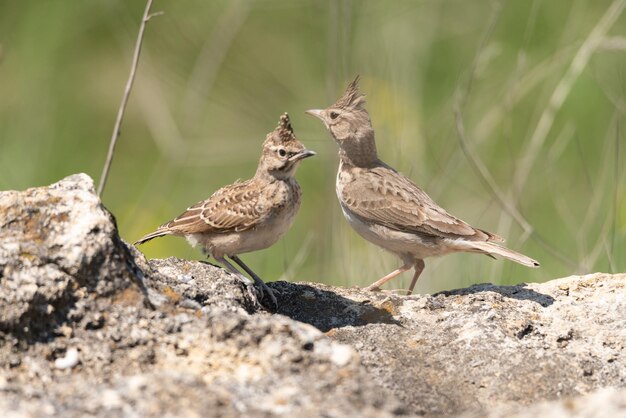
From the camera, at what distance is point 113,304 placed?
349 cm

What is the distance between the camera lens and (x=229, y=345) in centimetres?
326

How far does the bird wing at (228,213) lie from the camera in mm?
5969

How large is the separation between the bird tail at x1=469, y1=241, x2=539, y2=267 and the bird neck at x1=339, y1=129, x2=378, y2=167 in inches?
52.1

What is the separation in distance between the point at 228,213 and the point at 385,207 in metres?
1.28

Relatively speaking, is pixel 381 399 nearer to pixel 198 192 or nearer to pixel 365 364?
pixel 365 364

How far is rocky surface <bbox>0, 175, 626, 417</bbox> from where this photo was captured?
2920 millimetres

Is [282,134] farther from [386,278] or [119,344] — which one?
[119,344]

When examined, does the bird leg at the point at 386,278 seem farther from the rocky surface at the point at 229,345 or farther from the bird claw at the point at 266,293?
the rocky surface at the point at 229,345

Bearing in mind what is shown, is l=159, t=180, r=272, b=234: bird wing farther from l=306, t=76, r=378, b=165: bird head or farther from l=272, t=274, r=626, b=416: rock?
l=306, t=76, r=378, b=165: bird head

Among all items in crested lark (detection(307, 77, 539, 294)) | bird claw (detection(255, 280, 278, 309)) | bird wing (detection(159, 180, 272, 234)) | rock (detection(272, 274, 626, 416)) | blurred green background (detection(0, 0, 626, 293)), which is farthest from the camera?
blurred green background (detection(0, 0, 626, 293))

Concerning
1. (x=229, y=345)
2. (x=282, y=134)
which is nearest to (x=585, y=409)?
(x=229, y=345)

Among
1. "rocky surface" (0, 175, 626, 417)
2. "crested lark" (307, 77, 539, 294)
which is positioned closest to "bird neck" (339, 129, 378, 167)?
"crested lark" (307, 77, 539, 294)

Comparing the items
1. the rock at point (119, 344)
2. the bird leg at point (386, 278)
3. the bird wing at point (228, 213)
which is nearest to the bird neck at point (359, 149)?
the bird leg at point (386, 278)

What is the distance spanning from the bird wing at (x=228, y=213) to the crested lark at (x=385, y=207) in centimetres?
85
